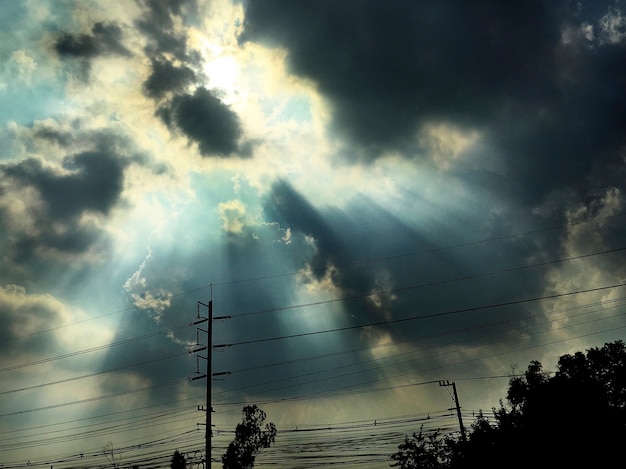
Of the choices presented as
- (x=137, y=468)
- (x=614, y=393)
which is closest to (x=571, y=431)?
(x=614, y=393)

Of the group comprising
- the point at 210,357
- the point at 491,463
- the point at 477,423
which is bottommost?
the point at 491,463

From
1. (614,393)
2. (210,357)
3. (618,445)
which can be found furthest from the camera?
(614,393)

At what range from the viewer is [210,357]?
40.1 meters

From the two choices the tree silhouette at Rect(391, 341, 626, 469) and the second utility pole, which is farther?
the tree silhouette at Rect(391, 341, 626, 469)

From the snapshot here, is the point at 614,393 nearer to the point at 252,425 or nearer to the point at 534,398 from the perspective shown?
the point at 534,398

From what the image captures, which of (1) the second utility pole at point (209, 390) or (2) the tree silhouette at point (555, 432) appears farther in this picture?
(2) the tree silhouette at point (555, 432)

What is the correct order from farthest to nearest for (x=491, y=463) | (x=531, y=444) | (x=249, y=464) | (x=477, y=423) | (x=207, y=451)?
(x=249, y=464) → (x=477, y=423) → (x=491, y=463) → (x=531, y=444) → (x=207, y=451)

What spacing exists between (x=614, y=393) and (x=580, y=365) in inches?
206

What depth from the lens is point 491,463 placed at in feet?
173

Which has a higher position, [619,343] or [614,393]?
[619,343]

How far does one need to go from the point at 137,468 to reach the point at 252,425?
23626mm

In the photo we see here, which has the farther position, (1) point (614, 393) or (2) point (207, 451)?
(1) point (614, 393)

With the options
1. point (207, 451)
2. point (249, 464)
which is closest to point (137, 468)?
point (249, 464)

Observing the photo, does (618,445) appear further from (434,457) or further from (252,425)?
(252,425)
